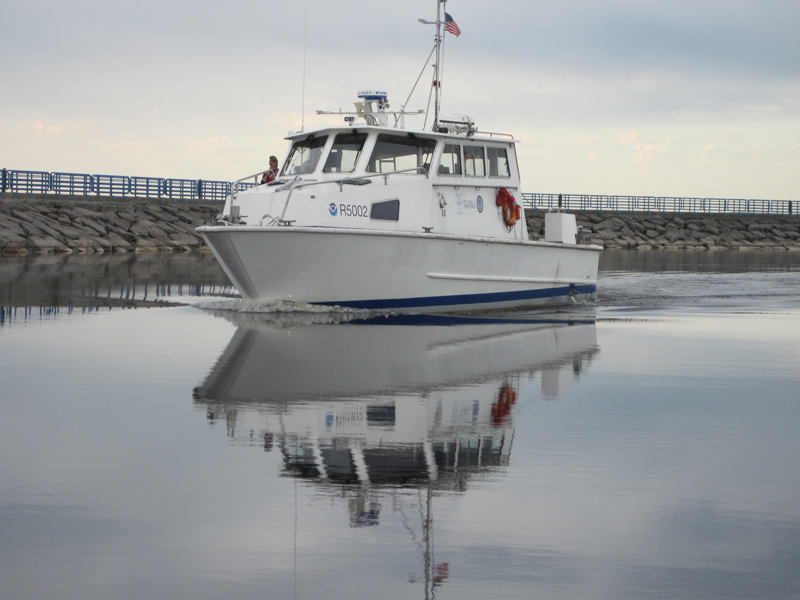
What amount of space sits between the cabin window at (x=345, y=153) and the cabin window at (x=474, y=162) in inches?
67.9

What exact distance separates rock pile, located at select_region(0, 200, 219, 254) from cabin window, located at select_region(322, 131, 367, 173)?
1918cm

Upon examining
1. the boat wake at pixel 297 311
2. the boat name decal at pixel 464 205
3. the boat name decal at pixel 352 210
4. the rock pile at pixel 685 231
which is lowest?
the boat wake at pixel 297 311

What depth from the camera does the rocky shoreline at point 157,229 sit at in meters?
32.8

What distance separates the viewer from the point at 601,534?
4016 millimetres

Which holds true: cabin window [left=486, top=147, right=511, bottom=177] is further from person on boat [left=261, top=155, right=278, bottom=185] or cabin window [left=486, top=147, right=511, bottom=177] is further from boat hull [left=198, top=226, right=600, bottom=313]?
person on boat [left=261, top=155, right=278, bottom=185]

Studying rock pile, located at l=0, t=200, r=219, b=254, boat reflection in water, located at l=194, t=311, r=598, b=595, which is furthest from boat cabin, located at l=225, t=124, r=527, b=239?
rock pile, located at l=0, t=200, r=219, b=254

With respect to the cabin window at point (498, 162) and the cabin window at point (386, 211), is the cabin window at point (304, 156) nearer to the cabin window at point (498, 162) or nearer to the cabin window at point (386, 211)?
the cabin window at point (386, 211)

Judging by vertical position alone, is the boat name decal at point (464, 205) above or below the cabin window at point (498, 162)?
below

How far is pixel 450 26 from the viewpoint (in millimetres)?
16016

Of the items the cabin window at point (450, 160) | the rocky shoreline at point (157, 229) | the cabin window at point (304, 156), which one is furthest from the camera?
the rocky shoreline at point (157, 229)

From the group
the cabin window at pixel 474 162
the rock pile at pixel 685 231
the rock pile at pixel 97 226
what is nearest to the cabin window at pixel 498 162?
the cabin window at pixel 474 162

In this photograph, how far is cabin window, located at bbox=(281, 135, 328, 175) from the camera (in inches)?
549

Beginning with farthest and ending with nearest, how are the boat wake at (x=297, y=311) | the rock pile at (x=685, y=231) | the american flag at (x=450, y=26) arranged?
1. the rock pile at (x=685, y=231)
2. the american flag at (x=450, y=26)
3. the boat wake at (x=297, y=311)

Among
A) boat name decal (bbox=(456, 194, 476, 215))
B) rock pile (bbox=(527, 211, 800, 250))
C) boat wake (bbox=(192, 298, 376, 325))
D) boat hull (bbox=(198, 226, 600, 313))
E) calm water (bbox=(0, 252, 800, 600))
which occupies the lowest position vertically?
calm water (bbox=(0, 252, 800, 600))
